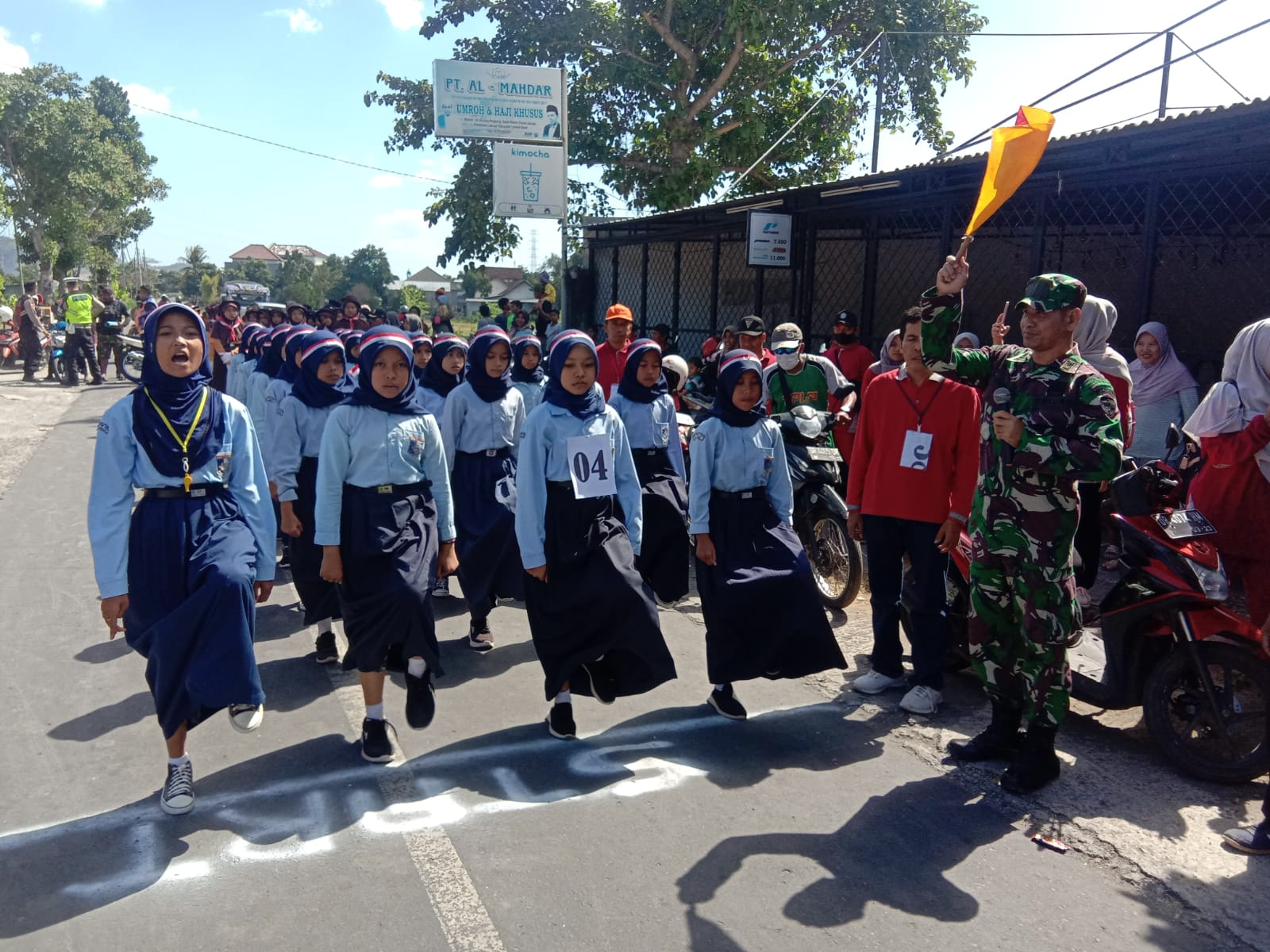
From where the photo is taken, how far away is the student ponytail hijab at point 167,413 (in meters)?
3.60

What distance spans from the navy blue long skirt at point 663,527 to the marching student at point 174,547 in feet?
7.94

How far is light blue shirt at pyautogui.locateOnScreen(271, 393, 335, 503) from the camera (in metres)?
5.36

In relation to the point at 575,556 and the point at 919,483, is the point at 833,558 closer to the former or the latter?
the point at 919,483

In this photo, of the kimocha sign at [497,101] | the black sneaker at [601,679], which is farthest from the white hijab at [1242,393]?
the kimocha sign at [497,101]

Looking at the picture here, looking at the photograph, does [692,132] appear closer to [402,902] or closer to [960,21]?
[960,21]

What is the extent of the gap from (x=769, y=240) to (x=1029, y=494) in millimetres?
7726

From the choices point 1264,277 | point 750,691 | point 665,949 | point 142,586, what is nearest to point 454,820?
point 665,949

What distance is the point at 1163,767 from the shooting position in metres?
4.06

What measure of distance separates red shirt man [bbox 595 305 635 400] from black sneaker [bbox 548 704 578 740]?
3.55m

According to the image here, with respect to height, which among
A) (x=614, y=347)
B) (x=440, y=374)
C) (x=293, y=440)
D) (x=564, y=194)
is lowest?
(x=293, y=440)

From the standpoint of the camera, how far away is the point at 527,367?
20.9 ft

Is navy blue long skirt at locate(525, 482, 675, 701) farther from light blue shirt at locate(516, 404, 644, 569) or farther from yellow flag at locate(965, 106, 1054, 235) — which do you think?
yellow flag at locate(965, 106, 1054, 235)

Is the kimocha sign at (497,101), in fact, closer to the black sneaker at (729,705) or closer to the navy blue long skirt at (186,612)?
the black sneaker at (729,705)

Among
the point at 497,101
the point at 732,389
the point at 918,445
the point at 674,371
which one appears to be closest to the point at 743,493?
the point at 732,389
